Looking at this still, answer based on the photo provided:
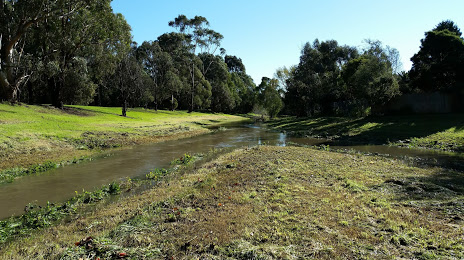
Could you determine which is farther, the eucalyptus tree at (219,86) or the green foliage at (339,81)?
the eucalyptus tree at (219,86)

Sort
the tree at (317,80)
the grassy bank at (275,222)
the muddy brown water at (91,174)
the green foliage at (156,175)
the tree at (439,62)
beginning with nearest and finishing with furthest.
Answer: the grassy bank at (275,222) → the muddy brown water at (91,174) → the green foliage at (156,175) → the tree at (439,62) → the tree at (317,80)

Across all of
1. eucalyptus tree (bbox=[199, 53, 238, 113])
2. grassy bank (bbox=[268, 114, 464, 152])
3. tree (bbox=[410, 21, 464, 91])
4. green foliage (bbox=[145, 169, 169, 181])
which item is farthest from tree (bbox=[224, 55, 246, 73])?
green foliage (bbox=[145, 169, 169, 181])

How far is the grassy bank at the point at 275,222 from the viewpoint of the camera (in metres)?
4.64

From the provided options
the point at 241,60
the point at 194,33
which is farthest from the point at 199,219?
the point at 241,60

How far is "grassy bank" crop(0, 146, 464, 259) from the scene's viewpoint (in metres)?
4.64

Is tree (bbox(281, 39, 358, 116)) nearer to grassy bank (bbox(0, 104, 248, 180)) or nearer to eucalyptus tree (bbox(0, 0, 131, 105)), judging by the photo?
eucalyptus tree (bbox(0, 0, 131, 105))

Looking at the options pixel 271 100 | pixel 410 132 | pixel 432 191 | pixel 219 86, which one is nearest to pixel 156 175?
pixel 432 191

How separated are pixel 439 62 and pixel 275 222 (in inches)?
1423

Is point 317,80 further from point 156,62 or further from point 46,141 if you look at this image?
point 46,141

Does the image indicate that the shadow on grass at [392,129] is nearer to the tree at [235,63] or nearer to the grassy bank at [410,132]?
the grassy bank at [410,132]

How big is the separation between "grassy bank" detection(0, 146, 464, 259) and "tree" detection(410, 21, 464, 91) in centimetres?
2747

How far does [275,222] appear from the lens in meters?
5.71

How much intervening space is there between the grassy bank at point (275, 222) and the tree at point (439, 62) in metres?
27.5

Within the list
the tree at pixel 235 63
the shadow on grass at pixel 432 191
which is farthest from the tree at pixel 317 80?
the tree at pixel 235 63
